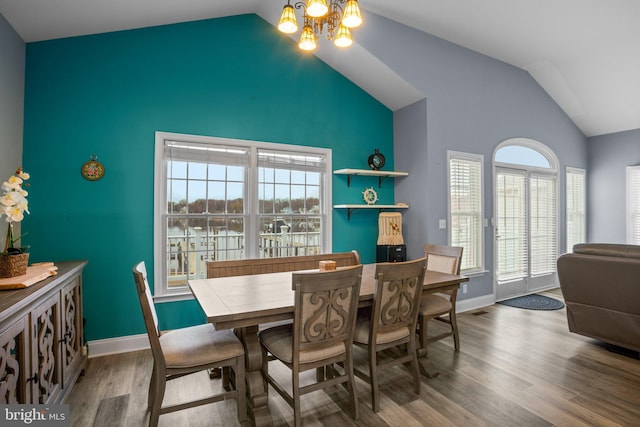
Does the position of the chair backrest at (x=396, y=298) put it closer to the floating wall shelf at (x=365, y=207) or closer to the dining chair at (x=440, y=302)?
the dining chair at (x=440, y=302)

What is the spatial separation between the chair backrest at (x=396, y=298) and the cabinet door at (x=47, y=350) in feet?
6.59

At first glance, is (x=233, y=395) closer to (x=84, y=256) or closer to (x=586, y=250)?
(x=84, y=256)

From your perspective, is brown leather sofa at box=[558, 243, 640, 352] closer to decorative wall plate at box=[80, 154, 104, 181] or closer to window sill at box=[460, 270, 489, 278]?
window sill at box=[460, 270, 489, 278]

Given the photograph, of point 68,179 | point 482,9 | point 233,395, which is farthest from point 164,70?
point 482,9

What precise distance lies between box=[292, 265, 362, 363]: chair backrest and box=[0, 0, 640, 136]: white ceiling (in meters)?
2.94

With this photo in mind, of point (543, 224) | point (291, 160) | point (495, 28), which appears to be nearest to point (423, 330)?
point (291, 160)

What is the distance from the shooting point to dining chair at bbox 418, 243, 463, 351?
9.59ft

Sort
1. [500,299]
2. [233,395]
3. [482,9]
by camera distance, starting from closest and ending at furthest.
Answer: [233,395]
[482,9]
[500,299]

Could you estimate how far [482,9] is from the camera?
3.76 metres

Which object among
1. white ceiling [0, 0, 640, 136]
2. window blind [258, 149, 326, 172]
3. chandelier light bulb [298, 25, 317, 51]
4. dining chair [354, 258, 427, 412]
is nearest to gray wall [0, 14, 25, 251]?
white ceiling [0, 0, 640, 136]

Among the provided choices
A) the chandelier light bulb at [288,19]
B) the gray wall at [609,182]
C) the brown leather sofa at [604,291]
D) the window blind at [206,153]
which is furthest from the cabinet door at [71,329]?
the gray wall at [609,182]

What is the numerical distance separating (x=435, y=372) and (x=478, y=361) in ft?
1.83

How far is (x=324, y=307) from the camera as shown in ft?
6.51

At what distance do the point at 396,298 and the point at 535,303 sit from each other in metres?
3.72
